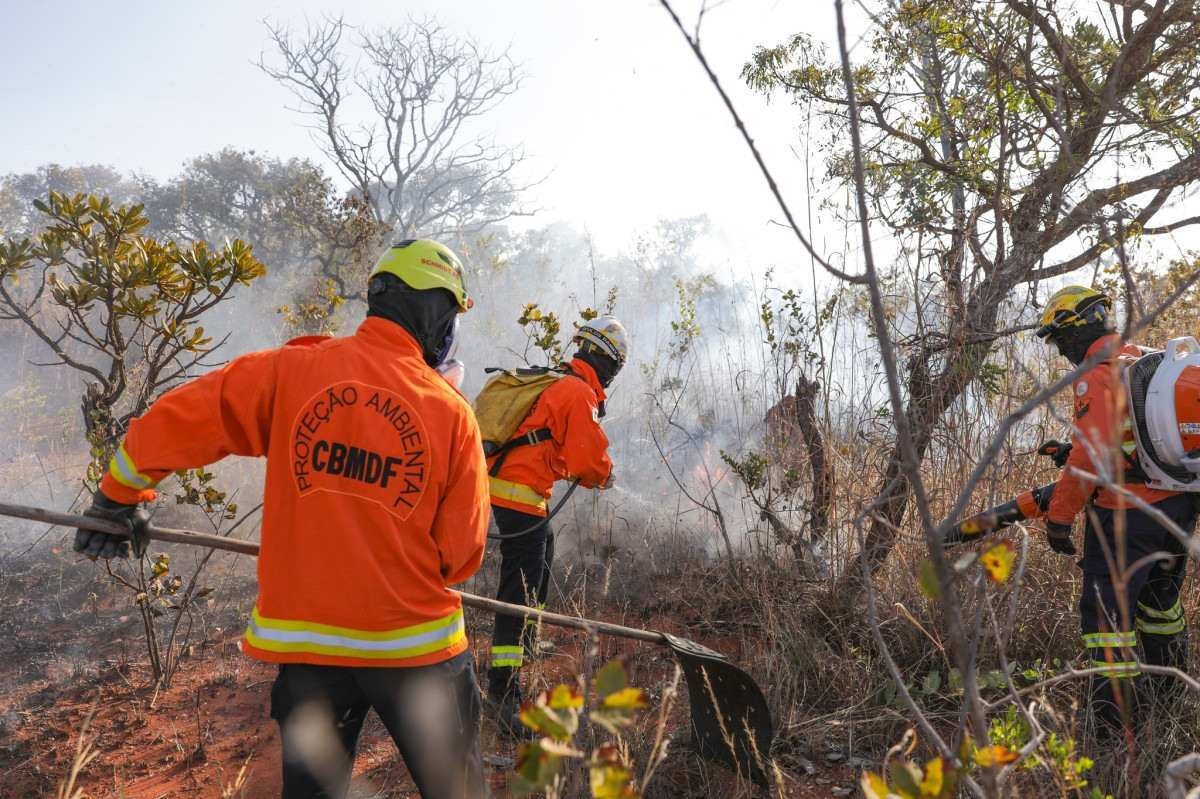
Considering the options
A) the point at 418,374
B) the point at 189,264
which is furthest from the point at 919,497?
the point at 189,264

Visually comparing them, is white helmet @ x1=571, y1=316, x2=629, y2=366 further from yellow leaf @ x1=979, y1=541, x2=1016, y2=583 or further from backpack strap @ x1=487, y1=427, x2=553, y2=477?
yellow leaf @ x1=979, y1=541, x2=1016, y2=583

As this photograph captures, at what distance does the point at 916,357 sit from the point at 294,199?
1144 cm

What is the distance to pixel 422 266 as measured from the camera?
7.73 feet

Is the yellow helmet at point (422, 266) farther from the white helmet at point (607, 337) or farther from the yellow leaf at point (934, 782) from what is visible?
the white helmet at point (607, 337)

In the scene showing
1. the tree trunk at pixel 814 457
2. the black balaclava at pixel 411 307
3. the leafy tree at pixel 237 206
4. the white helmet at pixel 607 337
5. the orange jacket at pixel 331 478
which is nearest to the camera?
the orange jacket at pixel 331 478

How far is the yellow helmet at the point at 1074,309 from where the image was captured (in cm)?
369

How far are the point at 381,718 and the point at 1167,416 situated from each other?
128 inches

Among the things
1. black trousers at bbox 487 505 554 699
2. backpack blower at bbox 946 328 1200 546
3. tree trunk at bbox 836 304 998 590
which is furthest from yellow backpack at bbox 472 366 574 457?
backpack blower at bbox 946 328 1200 546

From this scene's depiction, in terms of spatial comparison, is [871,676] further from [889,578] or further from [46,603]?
[46,603]

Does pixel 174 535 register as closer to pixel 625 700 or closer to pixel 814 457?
pixel 625 700

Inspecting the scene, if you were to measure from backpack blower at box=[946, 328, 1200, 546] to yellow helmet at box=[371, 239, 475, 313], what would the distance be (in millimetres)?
2300

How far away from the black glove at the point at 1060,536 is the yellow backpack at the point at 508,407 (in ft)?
7.94

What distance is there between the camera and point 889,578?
443cm

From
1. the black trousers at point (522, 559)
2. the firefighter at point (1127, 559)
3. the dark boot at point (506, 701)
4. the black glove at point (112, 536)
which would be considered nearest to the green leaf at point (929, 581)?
the black glove at point (112, 536)
